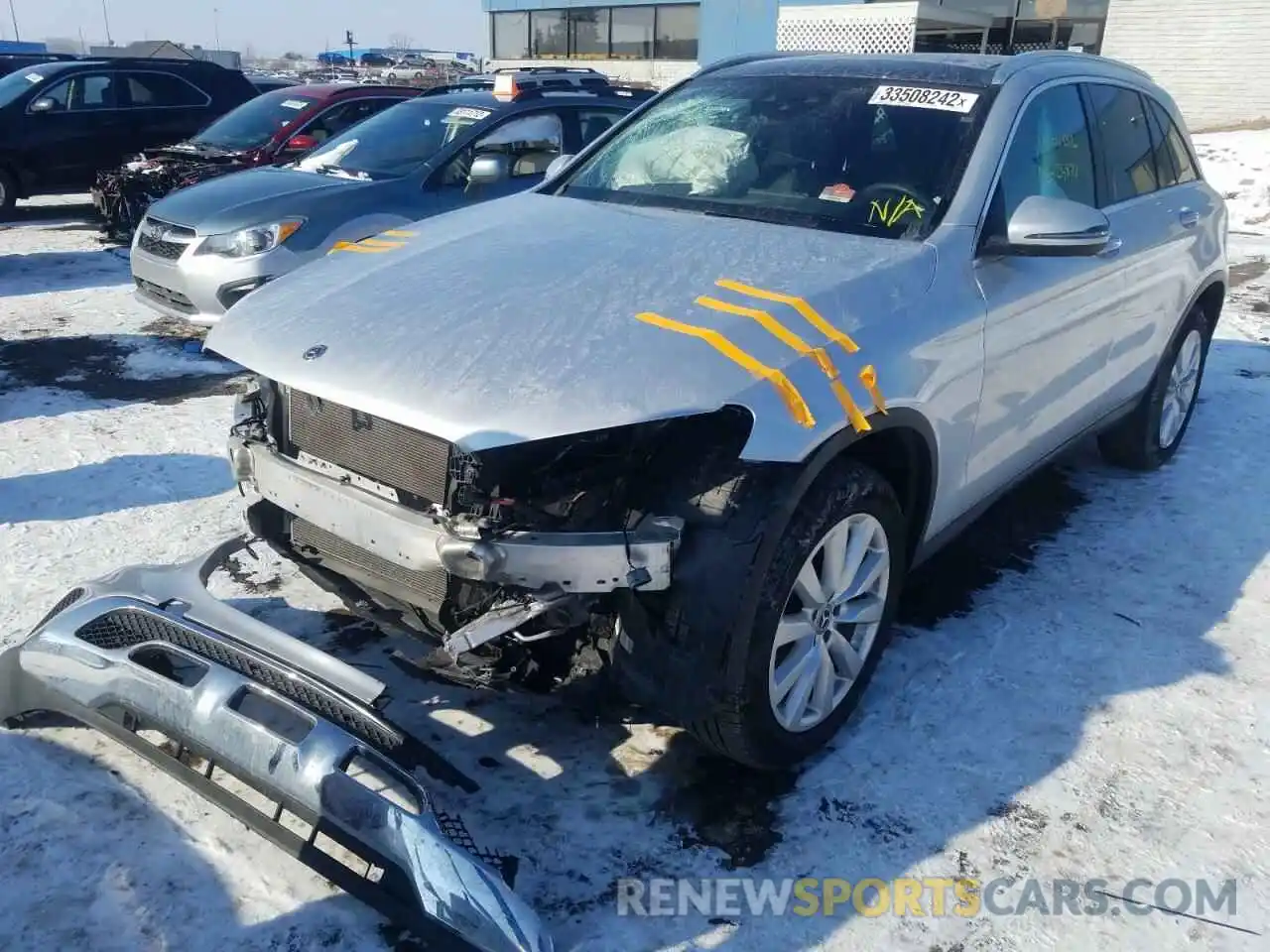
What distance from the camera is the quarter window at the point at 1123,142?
4.09 meters

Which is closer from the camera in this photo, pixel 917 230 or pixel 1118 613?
pixel 917 230

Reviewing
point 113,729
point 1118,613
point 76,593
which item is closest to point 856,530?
point 1118,613

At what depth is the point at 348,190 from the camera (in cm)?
673

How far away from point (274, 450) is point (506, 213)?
1.29 m

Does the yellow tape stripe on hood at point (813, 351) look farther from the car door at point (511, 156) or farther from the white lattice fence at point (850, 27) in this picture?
the white lattice fence at point (850, 27)

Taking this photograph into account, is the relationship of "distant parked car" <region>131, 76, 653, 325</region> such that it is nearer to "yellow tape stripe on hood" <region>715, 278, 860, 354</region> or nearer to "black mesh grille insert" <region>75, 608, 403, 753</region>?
"yellow tape stripe on hood" <region>715, 278, 860, 354</region>

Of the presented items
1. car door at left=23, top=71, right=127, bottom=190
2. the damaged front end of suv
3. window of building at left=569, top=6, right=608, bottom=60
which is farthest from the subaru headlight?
window of building at left=569, top=6, right=608, bottom=60

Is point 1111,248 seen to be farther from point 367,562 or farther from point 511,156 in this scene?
point 511,156

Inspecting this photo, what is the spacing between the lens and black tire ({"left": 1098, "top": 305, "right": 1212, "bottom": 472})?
16.0 ft

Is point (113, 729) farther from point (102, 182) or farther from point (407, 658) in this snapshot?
point (102, 182)

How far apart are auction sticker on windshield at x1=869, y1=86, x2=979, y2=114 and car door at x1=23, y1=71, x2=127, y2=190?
37.8 ft

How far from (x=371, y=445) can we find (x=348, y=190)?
469 centimetres

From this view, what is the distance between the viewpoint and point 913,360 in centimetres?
280

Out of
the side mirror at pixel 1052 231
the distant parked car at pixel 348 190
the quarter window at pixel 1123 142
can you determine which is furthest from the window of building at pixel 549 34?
the side mirror at pixel 1052 231
